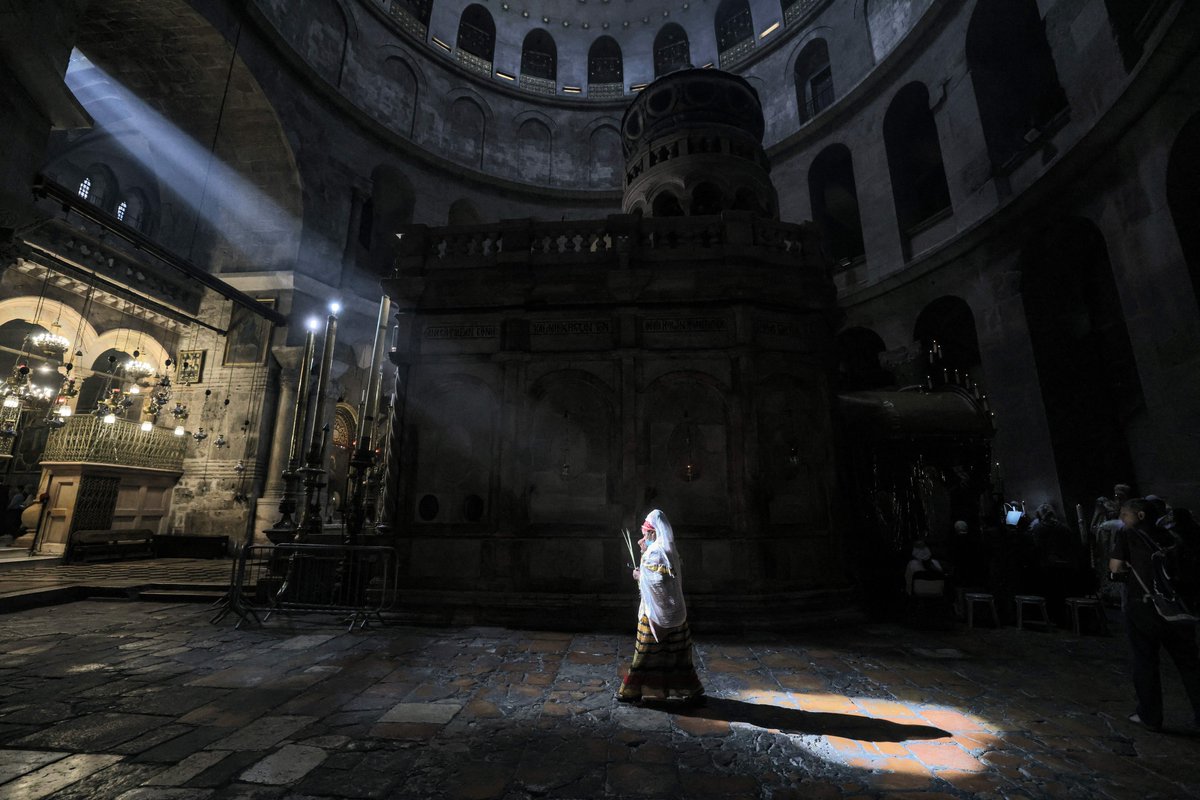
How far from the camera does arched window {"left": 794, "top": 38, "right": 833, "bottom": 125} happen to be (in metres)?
20.4

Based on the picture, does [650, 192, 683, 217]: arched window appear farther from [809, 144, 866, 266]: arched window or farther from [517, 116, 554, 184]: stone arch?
[517, 116, 554, 184]: stone arch

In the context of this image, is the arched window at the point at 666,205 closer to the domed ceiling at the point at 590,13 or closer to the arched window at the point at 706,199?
the arched window at the point at 706,199

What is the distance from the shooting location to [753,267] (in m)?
8.52

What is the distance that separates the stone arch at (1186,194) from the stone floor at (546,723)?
7.38 meters

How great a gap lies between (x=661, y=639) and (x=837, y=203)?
21.3m

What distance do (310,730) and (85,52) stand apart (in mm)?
21276

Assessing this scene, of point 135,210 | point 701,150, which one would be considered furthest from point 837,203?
point 135,210

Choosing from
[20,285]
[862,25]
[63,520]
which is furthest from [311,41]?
[862,25]

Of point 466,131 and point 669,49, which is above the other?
point 669,49

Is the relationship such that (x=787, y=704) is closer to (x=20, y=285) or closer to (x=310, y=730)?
(x=310, y=730)

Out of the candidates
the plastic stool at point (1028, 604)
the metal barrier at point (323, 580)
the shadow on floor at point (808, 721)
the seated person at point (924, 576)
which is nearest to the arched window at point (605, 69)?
the metal barrier at point (323, 580)

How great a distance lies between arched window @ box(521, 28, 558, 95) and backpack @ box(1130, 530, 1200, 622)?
27.8 meters

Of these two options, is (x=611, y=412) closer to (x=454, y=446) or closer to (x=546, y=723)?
(x=454, y=446)

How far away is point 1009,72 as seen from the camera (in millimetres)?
14039
